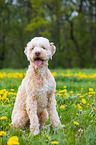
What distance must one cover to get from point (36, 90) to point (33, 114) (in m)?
0.35

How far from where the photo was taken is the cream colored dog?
2.50 metres

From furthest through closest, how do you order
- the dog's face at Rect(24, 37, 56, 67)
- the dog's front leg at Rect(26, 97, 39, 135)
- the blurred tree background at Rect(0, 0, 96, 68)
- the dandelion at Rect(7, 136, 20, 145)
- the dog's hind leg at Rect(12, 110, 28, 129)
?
the blurred tree background at Rect(0, 0, 96, 68)
the dog's hind leg at Rect(12, 110, 28, 129)
the dog's front leg at Rect(26, 97, 39, 135)
the dog's face at Rect(24, 37, 56, 67)
the dandelion at Rect(7, 136, 20, 145)

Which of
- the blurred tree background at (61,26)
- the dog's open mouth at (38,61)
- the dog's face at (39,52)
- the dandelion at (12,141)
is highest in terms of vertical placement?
the blurred tree background at (61,26)

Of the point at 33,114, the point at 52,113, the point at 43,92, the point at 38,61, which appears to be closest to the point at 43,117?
the point at 52,113

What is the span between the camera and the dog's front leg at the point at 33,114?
253 cm

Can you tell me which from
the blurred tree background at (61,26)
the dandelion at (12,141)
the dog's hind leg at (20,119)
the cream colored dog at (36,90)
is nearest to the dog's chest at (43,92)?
the cream colored dog at (36,90)

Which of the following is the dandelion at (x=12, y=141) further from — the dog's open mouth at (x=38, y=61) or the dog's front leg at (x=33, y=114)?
the dog's open mouth at (x=38, y=61)

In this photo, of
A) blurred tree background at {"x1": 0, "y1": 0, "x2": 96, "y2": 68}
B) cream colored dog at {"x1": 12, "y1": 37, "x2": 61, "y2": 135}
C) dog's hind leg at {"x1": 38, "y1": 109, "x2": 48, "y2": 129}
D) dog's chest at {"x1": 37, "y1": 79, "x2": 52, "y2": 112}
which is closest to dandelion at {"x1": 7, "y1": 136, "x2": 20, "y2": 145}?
cream colored dog at {"x1": 12, "y1": 37, "x2": 61, "y2": 135}

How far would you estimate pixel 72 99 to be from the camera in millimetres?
3965

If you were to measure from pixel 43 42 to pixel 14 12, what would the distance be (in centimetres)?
2498

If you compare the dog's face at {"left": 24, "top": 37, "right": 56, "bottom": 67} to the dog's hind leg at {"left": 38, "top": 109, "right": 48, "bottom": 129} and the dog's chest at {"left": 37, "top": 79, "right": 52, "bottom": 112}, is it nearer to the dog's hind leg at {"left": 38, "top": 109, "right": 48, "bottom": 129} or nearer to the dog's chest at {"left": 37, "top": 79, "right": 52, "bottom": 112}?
the dog's chest at {"left": 37, "top": 79, "right": 52, "bottom": 112}

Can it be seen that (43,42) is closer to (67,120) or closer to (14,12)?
(67,120)

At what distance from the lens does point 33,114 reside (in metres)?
2.55

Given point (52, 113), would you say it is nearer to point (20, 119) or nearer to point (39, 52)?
point (20, 119)
